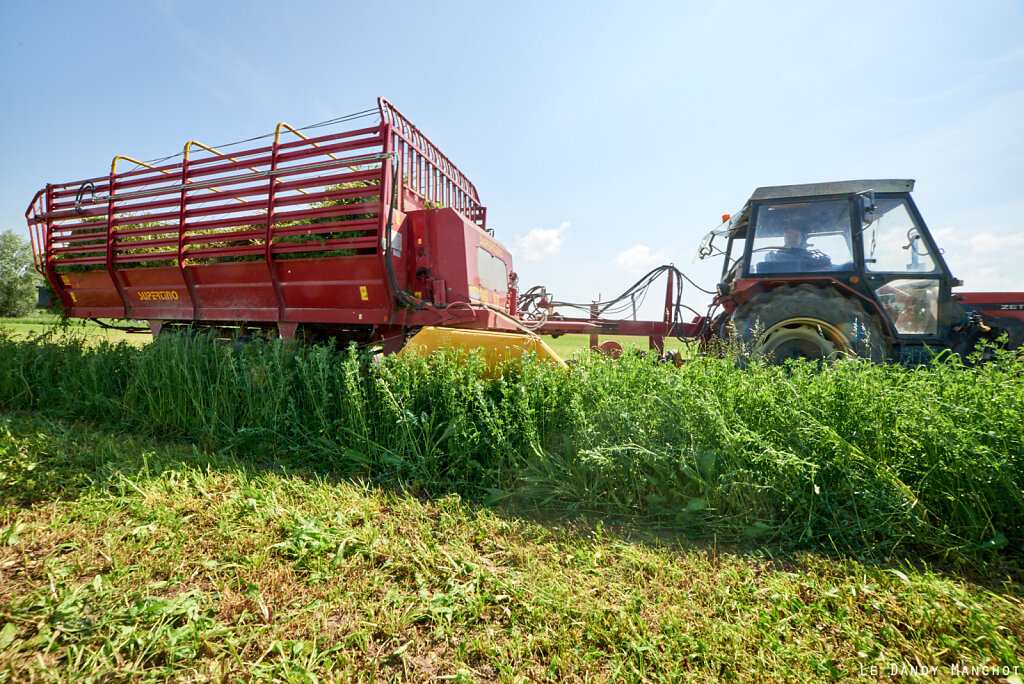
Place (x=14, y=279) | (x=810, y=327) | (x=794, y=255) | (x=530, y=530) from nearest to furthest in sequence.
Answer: (x=530, y=530) → (x=810, y=327) → (x=794, y=255) → (x=14, y=279)

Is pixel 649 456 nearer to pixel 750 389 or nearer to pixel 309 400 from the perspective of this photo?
pixel 750 389

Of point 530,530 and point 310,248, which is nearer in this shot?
point 530,530

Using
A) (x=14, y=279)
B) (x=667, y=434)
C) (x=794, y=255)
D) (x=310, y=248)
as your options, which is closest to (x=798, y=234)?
(x=794, y=255)

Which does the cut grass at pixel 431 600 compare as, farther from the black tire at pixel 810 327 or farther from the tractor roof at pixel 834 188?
the tractor roof at pixel 834 188

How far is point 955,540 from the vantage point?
2.12 meters

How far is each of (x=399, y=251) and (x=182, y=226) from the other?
2813mm

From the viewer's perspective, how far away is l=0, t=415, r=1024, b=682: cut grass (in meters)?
1.48

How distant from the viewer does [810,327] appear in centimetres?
434

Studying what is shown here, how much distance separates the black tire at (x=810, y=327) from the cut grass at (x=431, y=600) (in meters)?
2.54

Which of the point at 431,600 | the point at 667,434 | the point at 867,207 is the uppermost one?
the point at 867,207

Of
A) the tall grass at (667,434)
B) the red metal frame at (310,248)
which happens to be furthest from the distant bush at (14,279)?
the tall grass at (667,434)

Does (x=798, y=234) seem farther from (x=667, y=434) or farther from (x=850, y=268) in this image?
(x=667, y=434)

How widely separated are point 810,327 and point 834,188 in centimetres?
153

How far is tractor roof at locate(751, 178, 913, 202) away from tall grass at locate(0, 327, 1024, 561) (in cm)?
241
